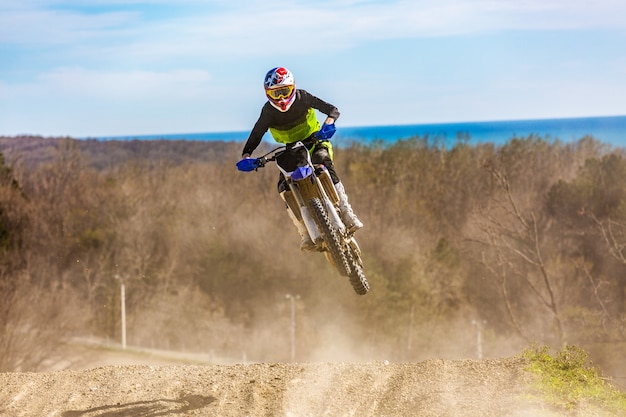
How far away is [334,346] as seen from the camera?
189ft

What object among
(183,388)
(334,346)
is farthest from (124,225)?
(183,388)

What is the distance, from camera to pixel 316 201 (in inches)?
479

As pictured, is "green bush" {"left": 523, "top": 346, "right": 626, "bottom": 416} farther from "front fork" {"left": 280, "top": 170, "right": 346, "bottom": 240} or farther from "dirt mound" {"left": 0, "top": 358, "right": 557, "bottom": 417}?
"front fork" {"left": 280, "top": 170, "right": 346, "bottom": 240}

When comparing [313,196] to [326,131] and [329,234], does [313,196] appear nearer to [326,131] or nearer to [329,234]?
[329,234]

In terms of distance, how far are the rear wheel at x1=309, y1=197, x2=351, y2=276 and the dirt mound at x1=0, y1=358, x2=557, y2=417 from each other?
6.68 ft

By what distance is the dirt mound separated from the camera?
12.0m

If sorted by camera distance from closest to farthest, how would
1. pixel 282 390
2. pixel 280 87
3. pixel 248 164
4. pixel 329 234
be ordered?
pixel 280 87
pixel 248 164
pixel 329 234
pixel 282 390

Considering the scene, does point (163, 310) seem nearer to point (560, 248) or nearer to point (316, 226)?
point (560, 248)

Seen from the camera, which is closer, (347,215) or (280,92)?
(280,92)

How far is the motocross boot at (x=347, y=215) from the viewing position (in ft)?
40.8

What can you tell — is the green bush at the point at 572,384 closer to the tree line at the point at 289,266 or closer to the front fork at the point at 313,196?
the front fork at the point at 313,196

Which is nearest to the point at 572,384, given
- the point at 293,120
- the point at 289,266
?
the point at 293,120

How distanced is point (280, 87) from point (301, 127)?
86cm

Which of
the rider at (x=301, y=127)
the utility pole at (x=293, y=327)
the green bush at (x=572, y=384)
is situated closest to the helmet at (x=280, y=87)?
the rider at (x=301, y=127)
